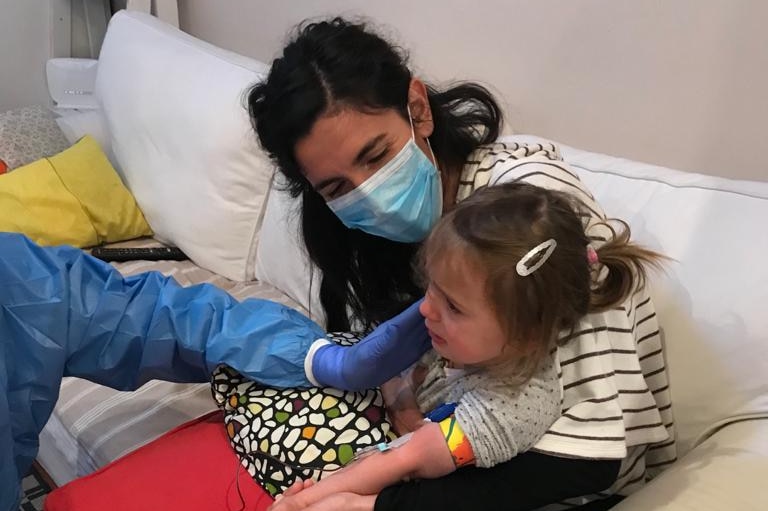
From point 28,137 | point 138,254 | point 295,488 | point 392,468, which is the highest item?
point 392,468

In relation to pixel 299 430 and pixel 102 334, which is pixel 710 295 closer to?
pixel 299 430

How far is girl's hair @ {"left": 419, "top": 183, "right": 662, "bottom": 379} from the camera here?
80 centimetres

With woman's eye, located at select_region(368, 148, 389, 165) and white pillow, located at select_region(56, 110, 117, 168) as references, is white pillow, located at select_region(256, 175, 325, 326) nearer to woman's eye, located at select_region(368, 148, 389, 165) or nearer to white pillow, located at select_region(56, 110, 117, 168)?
woman's eye, located at select_region(368, 148, 389, 165)

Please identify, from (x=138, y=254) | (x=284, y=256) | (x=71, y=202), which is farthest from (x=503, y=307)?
(x=71, y=202)

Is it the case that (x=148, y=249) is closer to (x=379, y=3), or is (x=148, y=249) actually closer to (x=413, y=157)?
(x=379, y=3)

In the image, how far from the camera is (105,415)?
1355mm

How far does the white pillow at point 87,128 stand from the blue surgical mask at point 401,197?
57.7 inches

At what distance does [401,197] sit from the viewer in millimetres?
992

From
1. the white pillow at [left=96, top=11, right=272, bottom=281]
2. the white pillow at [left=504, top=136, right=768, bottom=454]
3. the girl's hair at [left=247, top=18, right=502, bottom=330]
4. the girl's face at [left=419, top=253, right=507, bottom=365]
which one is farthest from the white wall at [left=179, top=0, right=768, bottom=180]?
the girl's face at [left=419, top=253, right=507, bottom=365]

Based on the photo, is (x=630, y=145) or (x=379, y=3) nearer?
(x=630, y=145)

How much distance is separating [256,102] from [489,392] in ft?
1.78

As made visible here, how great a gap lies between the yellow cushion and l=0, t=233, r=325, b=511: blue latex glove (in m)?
0.83

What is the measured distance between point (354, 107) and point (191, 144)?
3.02 ft

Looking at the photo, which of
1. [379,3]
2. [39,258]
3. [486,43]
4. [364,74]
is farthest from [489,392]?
[379,3]
